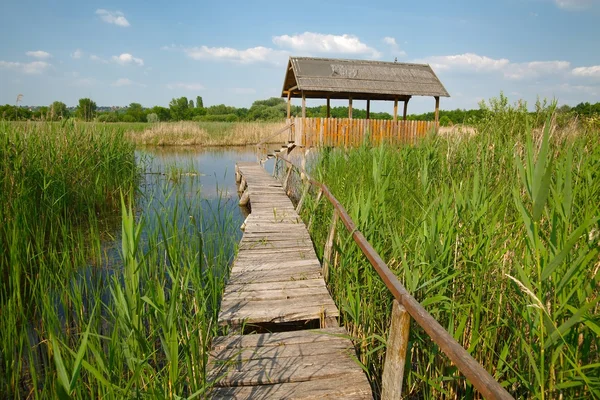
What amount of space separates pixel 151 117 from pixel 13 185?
44339 mm

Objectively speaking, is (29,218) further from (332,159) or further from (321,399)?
(332,159)


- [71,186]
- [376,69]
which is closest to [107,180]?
[71,186]

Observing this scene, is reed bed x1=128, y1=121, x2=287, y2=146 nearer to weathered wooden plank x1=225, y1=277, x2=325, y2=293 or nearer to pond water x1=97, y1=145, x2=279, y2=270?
pond water x1=97, y1=145, x2=279, y2=270

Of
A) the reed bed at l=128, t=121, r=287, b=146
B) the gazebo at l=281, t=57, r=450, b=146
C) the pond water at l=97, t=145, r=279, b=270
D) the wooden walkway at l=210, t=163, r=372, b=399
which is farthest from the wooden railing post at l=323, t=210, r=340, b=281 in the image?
the reed bed at l=128, t=121, r=287, b=146

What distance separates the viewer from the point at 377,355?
2.93m

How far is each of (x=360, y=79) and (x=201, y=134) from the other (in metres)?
13.2

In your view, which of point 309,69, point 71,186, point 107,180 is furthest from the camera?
point 309,69

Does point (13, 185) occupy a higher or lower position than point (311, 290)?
higher

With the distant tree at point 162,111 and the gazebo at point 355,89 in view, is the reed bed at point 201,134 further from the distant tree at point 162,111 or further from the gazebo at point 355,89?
the distant tree at point 162,111

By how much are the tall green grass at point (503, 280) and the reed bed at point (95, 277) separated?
121cm

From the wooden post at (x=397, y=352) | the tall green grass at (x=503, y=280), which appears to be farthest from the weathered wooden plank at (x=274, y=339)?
the wooden post at (x=397, y=352)

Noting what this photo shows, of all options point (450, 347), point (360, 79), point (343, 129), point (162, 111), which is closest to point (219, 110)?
point (162, 111)

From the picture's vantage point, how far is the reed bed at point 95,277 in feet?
5.88

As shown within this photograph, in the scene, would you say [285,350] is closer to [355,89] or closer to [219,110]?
[355,89]
